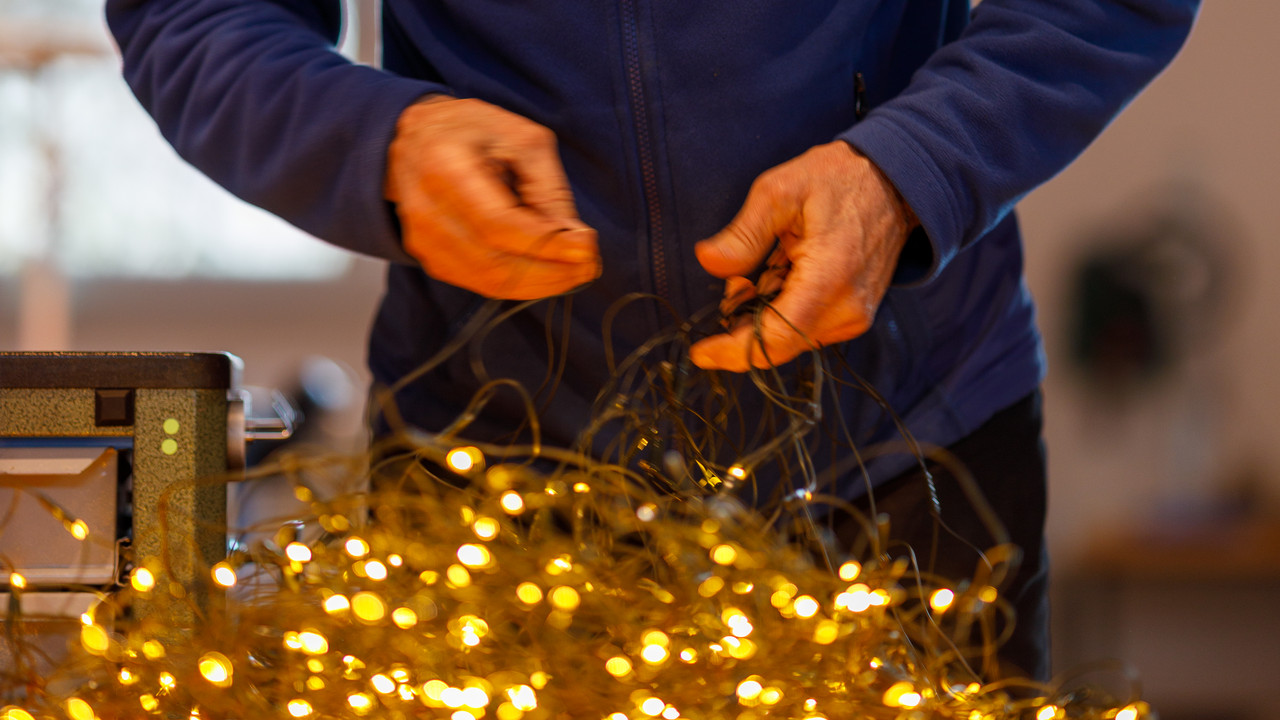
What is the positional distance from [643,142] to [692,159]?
30mm

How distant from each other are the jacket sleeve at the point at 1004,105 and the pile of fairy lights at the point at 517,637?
171 millimetres

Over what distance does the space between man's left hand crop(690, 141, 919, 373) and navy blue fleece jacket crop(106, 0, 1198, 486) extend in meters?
0.02

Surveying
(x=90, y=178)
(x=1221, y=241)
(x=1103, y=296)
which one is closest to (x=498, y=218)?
(x=1103, y=296)

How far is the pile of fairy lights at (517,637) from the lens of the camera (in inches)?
11.8

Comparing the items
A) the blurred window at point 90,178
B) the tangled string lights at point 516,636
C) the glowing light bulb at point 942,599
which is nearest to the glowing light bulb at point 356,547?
the tangled string lights at point 516,636

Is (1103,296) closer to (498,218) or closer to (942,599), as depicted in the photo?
(942,599)

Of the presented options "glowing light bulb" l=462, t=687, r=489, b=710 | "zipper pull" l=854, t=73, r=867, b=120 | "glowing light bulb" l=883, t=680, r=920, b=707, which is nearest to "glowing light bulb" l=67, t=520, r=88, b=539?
"glowing light bulb" l=462, t=687, r=489, b=710

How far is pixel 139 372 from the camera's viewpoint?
0.41 m

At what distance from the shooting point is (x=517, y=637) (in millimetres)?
345

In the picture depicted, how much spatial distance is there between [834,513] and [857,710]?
0.29 meters

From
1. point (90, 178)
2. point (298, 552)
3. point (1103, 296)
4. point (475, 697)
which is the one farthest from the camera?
point (90, 178)

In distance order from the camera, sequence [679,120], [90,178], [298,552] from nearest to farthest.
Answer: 1. [298,552]
2. [679,120]
3. [90,178]

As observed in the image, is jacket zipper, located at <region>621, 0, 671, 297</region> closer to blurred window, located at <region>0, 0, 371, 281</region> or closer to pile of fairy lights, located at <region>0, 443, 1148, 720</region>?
pile of fairy lights, located at <region>0, 443, 1148, 720</region>

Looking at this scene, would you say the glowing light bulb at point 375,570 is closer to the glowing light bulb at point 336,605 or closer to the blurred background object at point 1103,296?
the glowing light bulb at point 336,605
